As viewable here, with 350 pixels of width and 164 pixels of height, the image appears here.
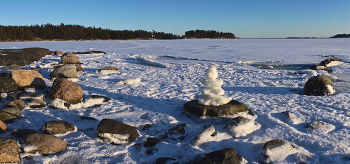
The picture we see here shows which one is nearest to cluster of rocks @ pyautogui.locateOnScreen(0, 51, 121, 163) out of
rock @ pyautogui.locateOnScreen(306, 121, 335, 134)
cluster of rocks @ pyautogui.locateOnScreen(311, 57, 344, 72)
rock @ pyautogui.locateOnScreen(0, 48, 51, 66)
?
rock @ pyautogui.locateOnScreen(306, 121, 335, 134)

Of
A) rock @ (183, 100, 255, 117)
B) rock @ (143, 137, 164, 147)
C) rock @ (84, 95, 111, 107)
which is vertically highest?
rock @ (183, 100, 255, 117)

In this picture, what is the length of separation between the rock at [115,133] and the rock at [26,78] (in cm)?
389

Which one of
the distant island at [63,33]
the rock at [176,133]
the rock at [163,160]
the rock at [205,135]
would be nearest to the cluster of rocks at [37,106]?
the rock at [176,133]

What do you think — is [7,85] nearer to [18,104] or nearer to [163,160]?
[18,104]

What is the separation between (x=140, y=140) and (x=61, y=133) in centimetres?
135

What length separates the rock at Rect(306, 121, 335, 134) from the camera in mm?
3855

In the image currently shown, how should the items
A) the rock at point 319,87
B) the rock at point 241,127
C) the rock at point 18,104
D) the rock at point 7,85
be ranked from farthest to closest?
the rock at point 319,87 < the rock at point 7,85 < the rock at point 18,104 < the rock at point 241,127

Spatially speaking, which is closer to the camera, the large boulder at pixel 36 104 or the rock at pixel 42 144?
the rock at pixel 42 144

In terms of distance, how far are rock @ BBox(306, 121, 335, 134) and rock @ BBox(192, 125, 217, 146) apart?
1695 mm

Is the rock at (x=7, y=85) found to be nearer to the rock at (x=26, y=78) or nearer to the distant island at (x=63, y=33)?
the rock at (x=26, y=78)

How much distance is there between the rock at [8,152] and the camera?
2646 millimetres

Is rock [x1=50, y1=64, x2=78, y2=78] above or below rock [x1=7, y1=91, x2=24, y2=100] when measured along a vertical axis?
above

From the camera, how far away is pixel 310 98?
579 cm

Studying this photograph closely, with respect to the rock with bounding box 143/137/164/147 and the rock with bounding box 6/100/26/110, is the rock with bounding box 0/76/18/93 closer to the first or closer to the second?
the rock with bounding box 6/100/26/110
